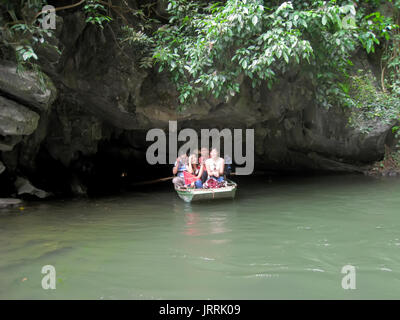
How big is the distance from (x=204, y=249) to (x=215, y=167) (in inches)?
161

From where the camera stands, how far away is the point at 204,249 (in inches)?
162

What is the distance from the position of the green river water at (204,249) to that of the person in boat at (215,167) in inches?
29.1


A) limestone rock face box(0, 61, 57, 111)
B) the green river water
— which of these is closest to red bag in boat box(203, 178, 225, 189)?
the green river water

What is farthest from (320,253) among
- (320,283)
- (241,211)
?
(241,211)

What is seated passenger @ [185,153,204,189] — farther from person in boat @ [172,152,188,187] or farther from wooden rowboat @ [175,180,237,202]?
wooden rowboat @ [175,180,237,202]

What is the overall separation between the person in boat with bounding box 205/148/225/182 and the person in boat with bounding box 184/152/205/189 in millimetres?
205

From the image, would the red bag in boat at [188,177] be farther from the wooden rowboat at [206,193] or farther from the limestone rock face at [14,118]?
the limestone rock face at [14,118]

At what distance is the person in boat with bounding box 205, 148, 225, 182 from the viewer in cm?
801

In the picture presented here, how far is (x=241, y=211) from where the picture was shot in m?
6.54

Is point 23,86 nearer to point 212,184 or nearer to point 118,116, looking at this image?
point 118,116

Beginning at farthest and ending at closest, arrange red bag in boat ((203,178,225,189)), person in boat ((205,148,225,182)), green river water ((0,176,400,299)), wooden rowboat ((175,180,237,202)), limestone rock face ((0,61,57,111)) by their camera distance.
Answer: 1. person in boat ((205,148,225,182))
2. red bag in boat ((203,178,225,189))
3. wooden rowboat ((175,180,237,202))
4. limestone rock face ((0,61,57,111))
5. green river water ((0,176,400,299))

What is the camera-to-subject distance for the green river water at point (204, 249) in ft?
9.70

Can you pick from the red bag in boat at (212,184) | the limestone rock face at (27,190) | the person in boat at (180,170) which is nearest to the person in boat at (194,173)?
the person in boat at (180,170)

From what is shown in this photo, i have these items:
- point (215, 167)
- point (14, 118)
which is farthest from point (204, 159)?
point (14, 118)
